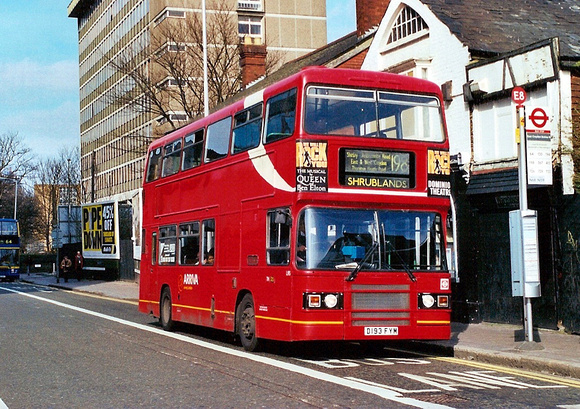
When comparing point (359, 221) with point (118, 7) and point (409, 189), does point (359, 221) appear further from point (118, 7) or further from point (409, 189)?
point (118, 7)

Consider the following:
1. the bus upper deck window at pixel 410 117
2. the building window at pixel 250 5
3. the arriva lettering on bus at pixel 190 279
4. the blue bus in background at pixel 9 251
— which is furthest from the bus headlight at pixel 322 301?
the building window at pixel 250 5

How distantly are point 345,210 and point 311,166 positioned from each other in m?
0.82

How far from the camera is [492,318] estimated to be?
19438mm

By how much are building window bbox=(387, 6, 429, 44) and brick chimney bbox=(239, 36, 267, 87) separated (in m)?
20.6

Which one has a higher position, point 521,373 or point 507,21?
point 507,21

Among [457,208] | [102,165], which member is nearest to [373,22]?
[457,208]

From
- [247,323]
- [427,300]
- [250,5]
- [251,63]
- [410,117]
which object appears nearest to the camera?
[427,300]

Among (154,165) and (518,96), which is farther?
(154,165)

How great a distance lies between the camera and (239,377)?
11.8m

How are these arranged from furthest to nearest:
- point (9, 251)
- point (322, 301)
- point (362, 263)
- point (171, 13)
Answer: point (171, 13) < point (9, 251) < point (362, 263) < point (322, 301)

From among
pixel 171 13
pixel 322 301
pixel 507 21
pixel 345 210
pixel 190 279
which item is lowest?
pixel 322 301

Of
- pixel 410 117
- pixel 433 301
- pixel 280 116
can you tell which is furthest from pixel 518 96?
pixel 280 116

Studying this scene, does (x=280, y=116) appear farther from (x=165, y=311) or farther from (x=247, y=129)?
(x=165, y=311)

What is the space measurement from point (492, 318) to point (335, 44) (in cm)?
1920
